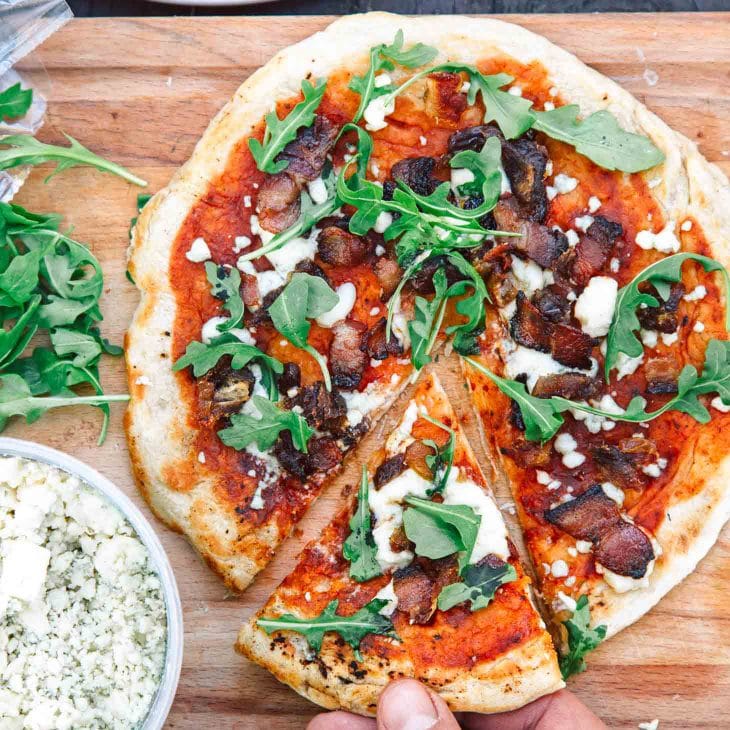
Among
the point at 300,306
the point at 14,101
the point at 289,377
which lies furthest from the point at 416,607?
the point at 14,101

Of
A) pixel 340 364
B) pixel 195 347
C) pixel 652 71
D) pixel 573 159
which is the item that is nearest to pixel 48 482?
pixel 195 347

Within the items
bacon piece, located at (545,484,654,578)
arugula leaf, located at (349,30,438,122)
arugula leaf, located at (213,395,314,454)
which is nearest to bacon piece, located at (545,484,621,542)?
bacon piece, located at (545,484,654,578)

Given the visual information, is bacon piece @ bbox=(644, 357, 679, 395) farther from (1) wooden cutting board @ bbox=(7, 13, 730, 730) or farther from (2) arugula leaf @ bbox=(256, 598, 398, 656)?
(2) arugula leaf @ bbox=(256, 598, 398, 656)

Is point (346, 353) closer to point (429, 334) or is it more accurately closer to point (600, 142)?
point (429, 334)

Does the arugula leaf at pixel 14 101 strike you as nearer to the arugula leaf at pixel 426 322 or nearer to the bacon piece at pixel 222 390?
the bacon piece at pixel 222 390

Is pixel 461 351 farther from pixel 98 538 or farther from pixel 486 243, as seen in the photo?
pixel 98 538
